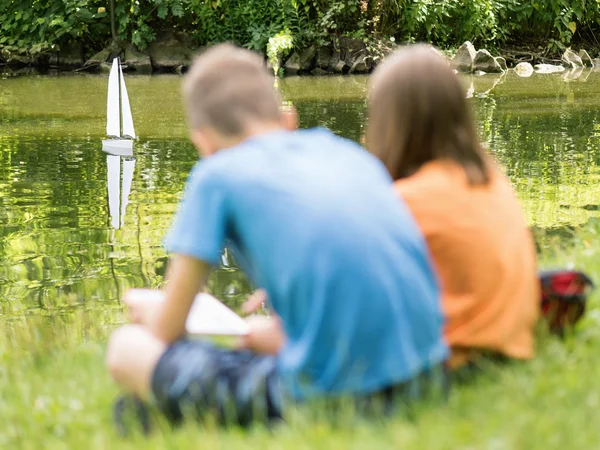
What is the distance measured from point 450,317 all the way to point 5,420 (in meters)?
1.46

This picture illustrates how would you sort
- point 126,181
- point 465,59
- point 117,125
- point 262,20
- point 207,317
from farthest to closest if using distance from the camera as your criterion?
point 262,20 < point 465,59 < point 117,125 < point 126,181 < point 207,317

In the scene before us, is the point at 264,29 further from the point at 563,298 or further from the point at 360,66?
the point at 563,298

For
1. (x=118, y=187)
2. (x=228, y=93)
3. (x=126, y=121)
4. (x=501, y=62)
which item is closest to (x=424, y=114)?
(x=228, y=93)

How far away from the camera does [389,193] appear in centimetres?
239

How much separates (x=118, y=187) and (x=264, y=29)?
15.2 meters

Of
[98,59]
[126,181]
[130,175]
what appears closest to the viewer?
[126,181]

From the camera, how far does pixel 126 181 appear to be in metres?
9.88

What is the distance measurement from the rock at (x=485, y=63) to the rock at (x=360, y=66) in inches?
104

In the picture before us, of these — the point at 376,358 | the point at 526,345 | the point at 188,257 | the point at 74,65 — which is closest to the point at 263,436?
the point at 376,358

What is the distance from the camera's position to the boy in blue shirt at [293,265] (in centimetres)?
230

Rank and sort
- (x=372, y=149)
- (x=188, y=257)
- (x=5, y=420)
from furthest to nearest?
(x=5, y=420) → (x=372, y=149) → (x=188, y=257)

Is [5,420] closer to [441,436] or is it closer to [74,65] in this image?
[441,436]

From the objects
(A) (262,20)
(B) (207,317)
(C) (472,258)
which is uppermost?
(A) (262,20)

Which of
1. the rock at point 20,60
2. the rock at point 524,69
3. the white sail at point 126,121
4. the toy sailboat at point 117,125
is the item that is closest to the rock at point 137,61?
the rock at point 20,60
